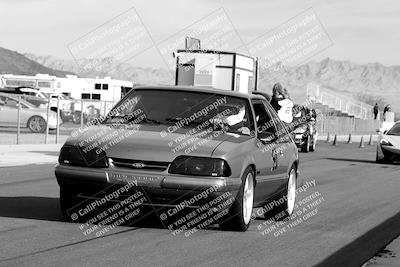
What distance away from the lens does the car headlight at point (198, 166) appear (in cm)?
877

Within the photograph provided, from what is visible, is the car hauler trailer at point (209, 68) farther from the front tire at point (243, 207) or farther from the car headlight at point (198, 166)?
the car headlight at point (198, 166)

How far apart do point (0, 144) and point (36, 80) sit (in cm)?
2778

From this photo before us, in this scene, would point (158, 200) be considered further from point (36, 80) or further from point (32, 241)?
point (36, 80)

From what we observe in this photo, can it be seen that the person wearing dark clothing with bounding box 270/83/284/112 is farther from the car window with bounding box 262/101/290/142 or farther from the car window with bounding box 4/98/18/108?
the car window with bounding box 4/98/18/108

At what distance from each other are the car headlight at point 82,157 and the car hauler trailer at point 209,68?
19.4m

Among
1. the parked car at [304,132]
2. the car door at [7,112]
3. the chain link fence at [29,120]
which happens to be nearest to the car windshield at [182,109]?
the chain link fence at [29,120]

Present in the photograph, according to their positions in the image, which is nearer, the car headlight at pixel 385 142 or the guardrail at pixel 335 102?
the car headlight at pixel 385 142

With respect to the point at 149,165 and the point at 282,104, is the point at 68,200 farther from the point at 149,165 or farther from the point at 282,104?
the point at 282,104

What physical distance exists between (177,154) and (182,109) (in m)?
1.34

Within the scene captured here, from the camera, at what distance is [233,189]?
29.2 feet

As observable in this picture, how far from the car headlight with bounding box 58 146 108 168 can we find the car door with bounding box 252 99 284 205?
1.76 meters

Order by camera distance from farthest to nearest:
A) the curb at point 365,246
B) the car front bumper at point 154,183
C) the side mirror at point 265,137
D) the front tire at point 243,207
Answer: the side mirror at point 265,137 < the front tire at point 243,207 < the car front bumper at point 154,183 < the curb at point 365,246

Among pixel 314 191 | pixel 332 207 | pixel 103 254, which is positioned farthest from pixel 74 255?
pixel 314 191

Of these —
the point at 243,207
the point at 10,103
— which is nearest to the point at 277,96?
the point at 243,207
